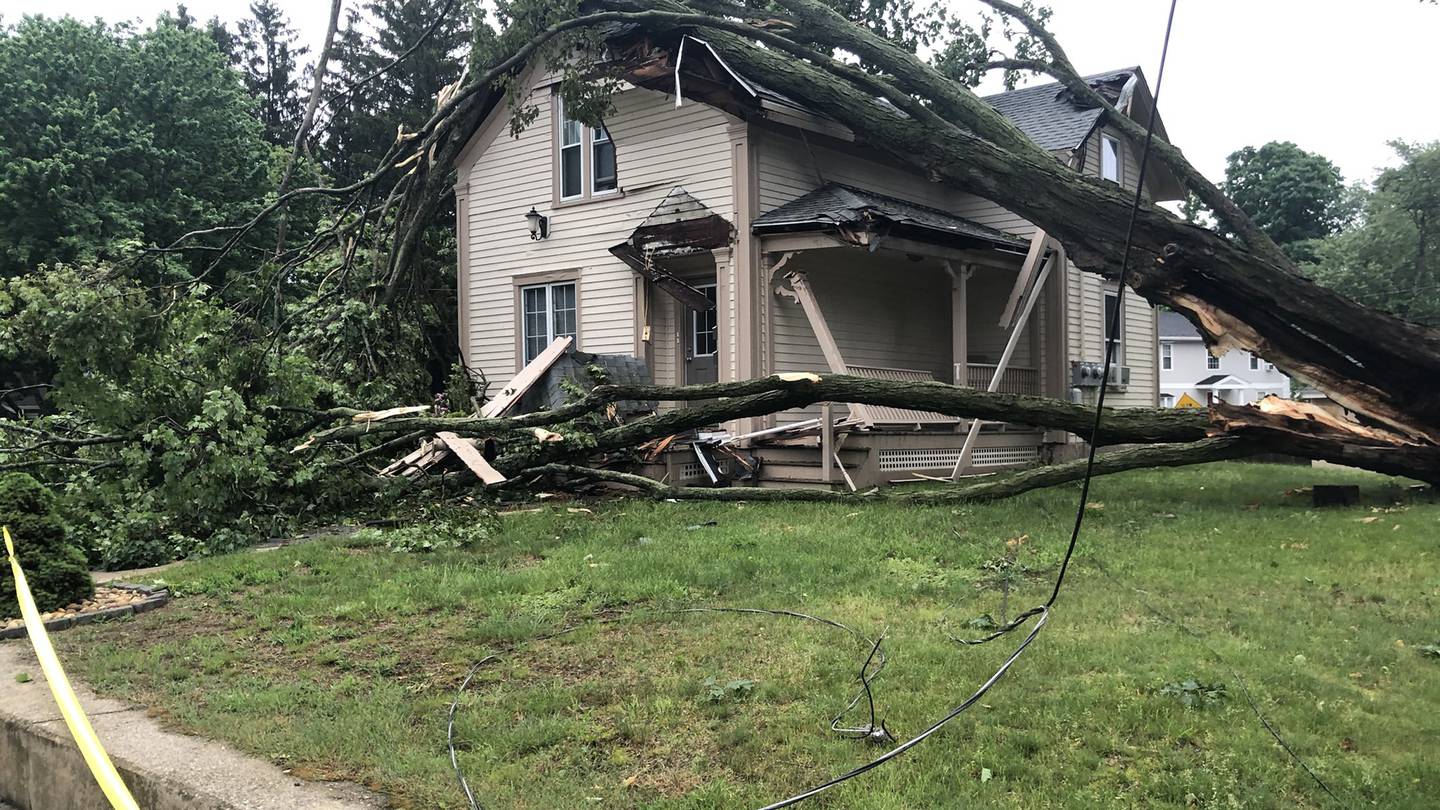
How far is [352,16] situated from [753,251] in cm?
2658

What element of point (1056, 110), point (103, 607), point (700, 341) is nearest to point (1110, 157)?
point (1056, 110)

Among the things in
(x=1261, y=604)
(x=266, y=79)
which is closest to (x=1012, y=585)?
(x=1261, y=604)

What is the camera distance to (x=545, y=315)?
15.0 metres

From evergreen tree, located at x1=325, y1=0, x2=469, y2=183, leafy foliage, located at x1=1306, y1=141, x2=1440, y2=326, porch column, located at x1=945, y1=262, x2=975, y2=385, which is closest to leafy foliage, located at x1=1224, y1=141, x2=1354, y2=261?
leafy foliage, located at x1=1306, y1=141, x2=1440, y2=326

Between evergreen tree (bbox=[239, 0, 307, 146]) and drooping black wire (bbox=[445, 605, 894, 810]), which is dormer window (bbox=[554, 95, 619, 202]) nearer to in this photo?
drooping black wire (bbox=[445, 605, 894, 810])

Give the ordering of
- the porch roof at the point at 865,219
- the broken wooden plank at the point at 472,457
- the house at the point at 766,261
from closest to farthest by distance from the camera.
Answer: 1. the broken wooden plank at the point at 472,457
2. the porch roof at the point at 865,219
3. the house at the point at 766,261

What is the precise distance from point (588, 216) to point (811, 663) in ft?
36.5

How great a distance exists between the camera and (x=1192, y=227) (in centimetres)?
829

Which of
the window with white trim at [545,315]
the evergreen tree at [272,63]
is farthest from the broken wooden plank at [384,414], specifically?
the evergreen tree at [272,63]

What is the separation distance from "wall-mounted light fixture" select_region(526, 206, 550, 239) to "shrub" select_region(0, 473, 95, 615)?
367 inches

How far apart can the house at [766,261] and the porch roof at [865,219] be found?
0.13 ft

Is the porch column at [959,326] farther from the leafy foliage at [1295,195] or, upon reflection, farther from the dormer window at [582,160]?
the leafy foliage at [1295,195]

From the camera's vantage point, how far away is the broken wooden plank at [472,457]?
9660 mm

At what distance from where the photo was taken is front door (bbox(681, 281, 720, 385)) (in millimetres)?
13945
